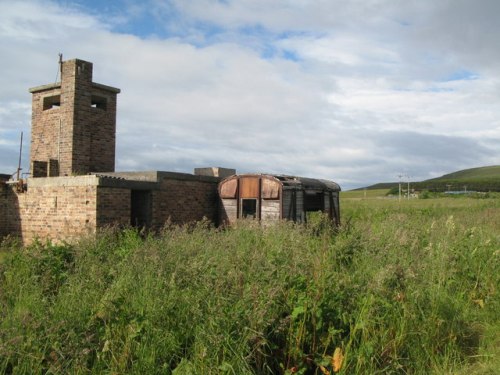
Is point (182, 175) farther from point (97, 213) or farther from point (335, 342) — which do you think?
point (335, 342)

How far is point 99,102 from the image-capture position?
16.9m

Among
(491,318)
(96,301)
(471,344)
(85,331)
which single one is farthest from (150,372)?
(491,318)

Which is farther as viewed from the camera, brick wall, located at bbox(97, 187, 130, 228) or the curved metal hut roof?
the curved metal hut roof

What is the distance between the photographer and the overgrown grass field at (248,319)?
4.07 m

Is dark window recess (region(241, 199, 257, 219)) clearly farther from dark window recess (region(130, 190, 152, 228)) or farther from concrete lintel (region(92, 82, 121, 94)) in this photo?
concrete lintel (region(92, 82, 121, 94))

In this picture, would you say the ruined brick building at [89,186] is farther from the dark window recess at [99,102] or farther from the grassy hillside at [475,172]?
the grassy hillside at [475,172]

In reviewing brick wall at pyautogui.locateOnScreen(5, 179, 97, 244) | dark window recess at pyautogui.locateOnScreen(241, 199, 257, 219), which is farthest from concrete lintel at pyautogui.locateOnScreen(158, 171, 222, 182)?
brick wall at pyautogui.locateOnScreen(5, 179, 97, 244)

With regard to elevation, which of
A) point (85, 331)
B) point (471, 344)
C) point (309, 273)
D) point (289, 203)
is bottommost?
point (471, 344)

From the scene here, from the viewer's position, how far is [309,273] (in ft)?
17.7

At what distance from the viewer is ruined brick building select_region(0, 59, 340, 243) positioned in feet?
39.7

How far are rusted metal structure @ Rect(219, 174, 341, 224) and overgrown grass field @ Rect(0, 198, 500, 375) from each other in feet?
21.9

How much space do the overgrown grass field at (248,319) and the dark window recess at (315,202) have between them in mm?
8389

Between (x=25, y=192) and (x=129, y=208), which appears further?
(x=25, y=192)

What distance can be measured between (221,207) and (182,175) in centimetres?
171
